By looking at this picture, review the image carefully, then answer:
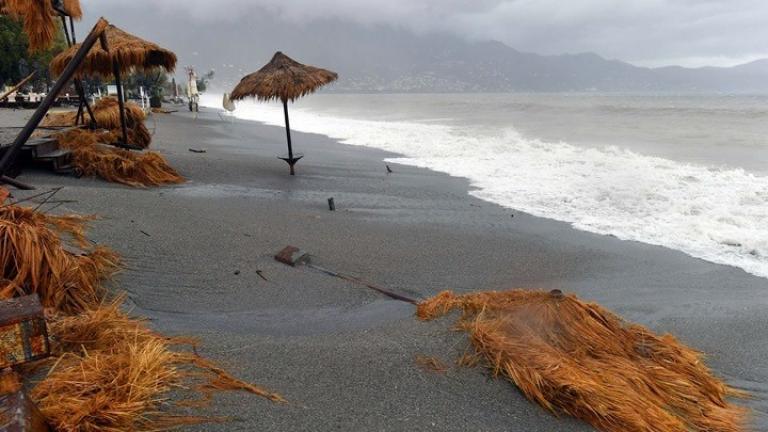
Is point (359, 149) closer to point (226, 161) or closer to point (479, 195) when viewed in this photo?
point (226, 161)

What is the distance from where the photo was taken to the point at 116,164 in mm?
7613

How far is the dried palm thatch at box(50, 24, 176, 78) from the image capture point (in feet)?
29.1

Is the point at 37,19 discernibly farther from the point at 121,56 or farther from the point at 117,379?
the point at 117,379

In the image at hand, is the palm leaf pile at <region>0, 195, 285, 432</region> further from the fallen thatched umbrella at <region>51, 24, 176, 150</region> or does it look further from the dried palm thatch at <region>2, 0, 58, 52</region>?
the fallen thatched umbrella at <region>51, 24, 176, 150</region>

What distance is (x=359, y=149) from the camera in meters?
16.3

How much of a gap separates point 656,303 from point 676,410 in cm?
234

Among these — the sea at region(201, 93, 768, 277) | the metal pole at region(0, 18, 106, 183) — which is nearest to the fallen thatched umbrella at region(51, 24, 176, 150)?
the metal pole at region(0, 18, 106, 183)

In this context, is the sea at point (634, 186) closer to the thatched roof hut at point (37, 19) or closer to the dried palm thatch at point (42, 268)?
the dried palm thatch at point (42, 268)

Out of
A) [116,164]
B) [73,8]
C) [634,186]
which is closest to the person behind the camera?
[116,164]

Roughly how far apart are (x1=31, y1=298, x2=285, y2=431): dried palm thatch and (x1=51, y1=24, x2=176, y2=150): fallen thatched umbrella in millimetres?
7590

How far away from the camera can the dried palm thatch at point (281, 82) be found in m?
10.8

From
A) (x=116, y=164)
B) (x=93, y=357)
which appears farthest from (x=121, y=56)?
(x=93, y=357)

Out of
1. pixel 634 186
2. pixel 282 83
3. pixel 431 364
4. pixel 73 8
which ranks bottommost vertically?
pixel 431 364

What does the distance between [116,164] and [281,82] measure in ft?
14.4
